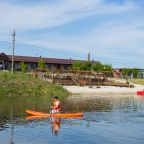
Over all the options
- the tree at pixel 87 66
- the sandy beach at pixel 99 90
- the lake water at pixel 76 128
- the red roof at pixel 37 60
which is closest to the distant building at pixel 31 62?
the red roof at pixel 37 60

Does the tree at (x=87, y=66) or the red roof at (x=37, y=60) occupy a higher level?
the red roof at (x=37, y=60)

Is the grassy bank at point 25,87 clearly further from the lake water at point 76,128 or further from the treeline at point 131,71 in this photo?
the treeline at point 131,71

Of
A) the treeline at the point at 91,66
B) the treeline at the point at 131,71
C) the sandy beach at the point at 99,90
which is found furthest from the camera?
the treeline at the point at 131,71

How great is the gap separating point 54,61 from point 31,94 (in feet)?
185

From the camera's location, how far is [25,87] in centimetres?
7262

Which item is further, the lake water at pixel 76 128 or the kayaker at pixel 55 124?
the kayaker at pixel 55 124

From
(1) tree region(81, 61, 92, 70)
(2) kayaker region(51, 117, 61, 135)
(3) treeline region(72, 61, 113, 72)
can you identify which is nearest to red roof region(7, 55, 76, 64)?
(3) treeline region(72, 61, 113, 72)

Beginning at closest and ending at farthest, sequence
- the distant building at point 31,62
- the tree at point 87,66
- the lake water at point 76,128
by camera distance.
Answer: the lake water at point 76,128, the distant building at point 31,62, the tree at point 87,66

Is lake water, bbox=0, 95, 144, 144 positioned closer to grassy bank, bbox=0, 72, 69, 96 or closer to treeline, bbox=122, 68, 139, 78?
grassy bank, bbox=0, 72, 69, 96

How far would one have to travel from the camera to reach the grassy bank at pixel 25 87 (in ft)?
231

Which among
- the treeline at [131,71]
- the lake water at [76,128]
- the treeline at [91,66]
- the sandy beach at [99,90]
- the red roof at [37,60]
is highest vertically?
the red roof at [37,60]

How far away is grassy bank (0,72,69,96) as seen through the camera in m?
70.4

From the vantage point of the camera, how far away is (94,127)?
34.5 m

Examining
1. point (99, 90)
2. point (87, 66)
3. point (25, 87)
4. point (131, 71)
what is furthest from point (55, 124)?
point (131, 71)
